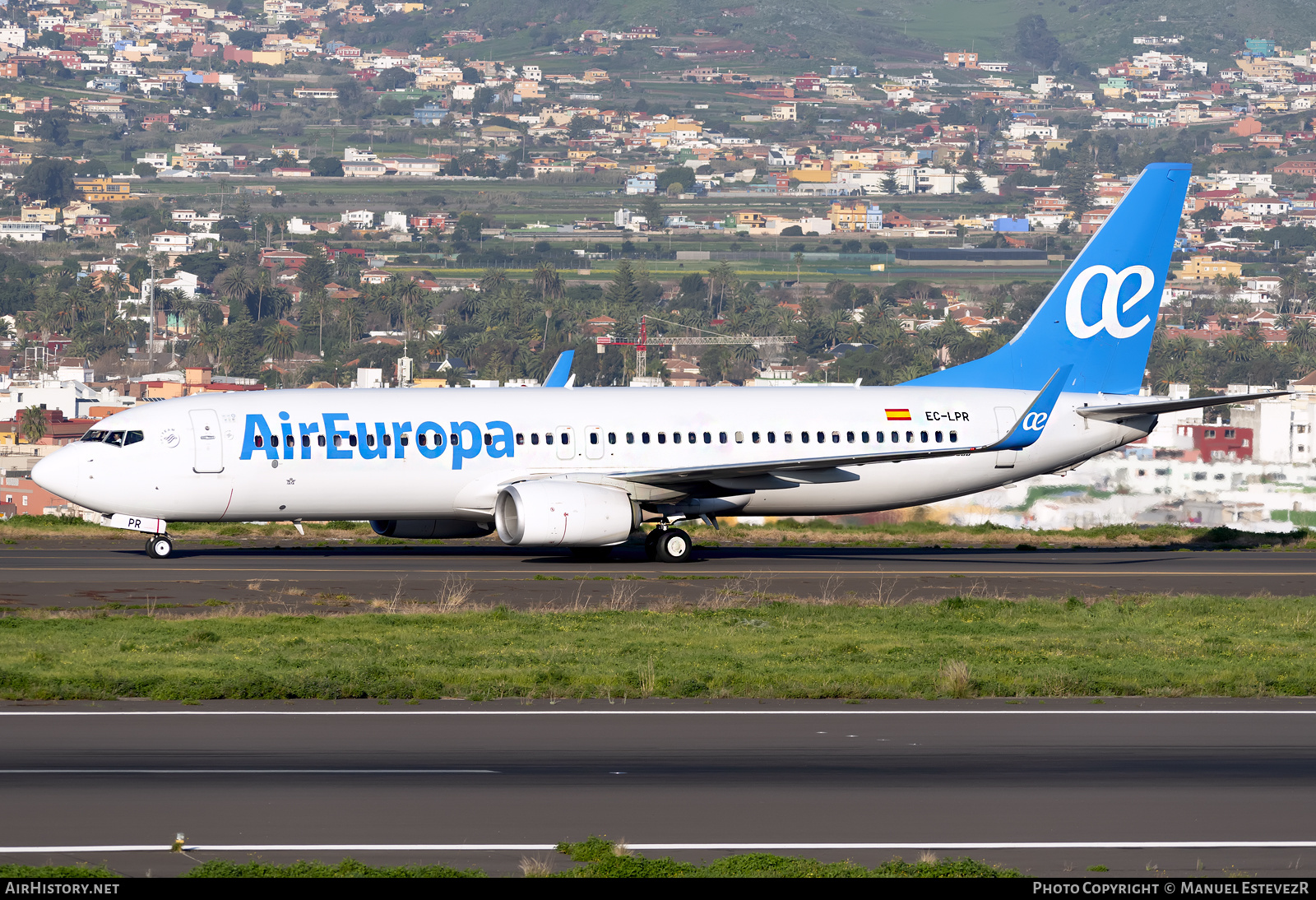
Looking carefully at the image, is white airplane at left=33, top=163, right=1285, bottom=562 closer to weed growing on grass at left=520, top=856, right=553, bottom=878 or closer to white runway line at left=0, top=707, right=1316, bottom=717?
white runway line at left=0, top=707, right=1316, bottom=717

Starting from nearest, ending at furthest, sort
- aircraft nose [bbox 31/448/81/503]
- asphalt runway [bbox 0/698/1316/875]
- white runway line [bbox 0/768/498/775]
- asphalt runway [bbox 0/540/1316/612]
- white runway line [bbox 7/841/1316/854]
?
white runway line [bbox 7/841/1316/854] → asphalt runway [bbox 0/698/1316/875] → white runway line [bbox 0/768/498/775] → asphalt runway [bbox 0/540/1316/612] → aircraft nose [bbox 31/448/81/503]

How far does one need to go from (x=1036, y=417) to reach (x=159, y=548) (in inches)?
773

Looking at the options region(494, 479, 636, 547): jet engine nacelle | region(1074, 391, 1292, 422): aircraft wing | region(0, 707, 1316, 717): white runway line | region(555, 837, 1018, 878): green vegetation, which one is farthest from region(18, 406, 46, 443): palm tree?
region(555, 837, 1018, 878): green vegetation

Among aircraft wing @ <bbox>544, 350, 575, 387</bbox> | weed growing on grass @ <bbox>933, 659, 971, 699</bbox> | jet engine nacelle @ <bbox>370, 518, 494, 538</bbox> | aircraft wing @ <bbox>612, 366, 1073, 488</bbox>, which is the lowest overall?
weed growing on grass @ <bbox>933, 659, 971, 699</bbox>

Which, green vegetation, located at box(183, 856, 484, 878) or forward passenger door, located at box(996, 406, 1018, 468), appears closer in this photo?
green vegetation, located at box(183, 856, 484, 878)

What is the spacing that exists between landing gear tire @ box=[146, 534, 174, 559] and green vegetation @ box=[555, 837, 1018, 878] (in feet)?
88.5

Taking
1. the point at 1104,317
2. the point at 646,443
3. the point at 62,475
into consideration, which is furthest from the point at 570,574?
the point at 1104,317

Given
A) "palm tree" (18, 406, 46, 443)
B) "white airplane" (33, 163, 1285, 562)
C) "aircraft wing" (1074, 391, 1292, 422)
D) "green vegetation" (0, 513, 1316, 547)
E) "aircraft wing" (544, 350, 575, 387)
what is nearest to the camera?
"white airplane" (33, 163, 1285, 562)

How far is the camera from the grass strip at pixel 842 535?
46.8 m

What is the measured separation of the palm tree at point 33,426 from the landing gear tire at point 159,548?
451ft

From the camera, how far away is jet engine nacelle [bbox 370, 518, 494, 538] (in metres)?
41.1

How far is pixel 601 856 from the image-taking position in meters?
A: 13.3

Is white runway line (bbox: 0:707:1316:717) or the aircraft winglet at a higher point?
the aircraft winglet

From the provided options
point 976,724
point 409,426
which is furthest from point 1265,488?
point 976,724
